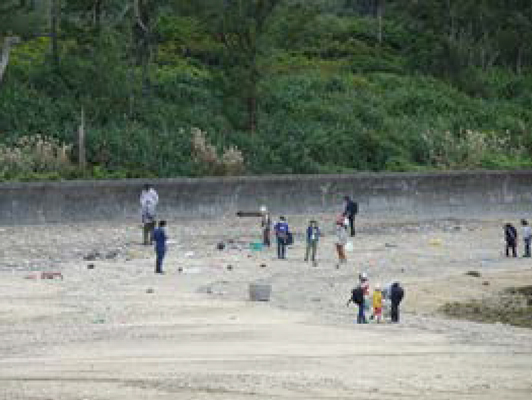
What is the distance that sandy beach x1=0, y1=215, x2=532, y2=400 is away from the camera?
2022 centimetres

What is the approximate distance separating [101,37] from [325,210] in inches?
387

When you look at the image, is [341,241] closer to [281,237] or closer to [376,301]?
[281,237]

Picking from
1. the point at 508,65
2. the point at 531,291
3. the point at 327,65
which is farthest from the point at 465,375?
the point at 508,65

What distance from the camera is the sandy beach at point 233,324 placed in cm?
2022

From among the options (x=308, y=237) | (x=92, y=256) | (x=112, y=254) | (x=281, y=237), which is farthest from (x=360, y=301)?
(x=112, y=254)

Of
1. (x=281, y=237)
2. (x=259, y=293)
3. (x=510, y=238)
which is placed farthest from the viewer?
(x=510, y=238)

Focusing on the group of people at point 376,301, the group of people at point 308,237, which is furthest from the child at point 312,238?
the group of people at point 376,301

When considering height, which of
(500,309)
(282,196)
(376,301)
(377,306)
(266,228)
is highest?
(282,196)

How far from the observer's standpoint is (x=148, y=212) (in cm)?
3706

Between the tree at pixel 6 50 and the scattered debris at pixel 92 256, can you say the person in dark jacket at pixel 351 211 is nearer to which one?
the scattered debris at pixel 92 256

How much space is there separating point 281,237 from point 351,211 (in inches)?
219

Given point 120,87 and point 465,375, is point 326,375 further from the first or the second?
point 120,87

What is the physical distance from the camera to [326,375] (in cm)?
2086

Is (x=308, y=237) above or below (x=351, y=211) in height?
below
